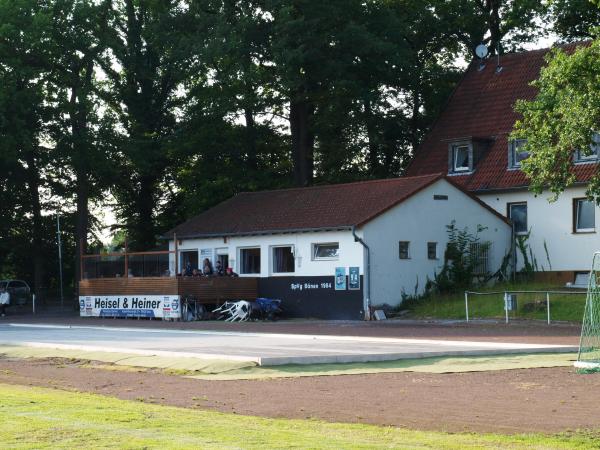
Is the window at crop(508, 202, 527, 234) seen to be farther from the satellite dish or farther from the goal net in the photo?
the goal net

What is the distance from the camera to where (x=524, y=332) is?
30.9 meters

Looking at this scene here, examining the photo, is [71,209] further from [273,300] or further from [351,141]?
[273,300]

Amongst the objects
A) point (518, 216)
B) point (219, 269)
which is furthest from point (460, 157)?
point (219, 269)

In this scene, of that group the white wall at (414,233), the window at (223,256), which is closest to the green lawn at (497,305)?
the white wall at (414,233)

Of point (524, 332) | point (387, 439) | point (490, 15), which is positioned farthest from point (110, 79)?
point (387, 439)

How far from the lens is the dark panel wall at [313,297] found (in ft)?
131

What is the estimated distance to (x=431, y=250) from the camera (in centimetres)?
4241

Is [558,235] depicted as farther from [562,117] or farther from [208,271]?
[208,271]

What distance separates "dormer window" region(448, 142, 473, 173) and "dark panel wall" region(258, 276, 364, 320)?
11.7 metres

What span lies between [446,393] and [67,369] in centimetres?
876

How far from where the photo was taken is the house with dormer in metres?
44.6

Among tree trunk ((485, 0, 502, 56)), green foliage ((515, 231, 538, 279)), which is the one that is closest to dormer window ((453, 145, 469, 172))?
green foliage ((515, 231, 538, 279))

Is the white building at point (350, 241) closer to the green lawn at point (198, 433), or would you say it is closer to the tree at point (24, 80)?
the tree at point (24, 80)

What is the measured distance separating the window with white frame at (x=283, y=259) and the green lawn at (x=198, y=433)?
28585 mm
